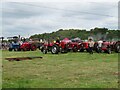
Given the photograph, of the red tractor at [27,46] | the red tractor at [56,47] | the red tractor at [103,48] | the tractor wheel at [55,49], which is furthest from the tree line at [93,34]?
the tractor wheel at [55,49]

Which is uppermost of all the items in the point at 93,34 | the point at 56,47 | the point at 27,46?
the point at 93,34

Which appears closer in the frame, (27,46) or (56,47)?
(56,47)

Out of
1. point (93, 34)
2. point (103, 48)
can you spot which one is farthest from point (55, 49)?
point (93, 34)

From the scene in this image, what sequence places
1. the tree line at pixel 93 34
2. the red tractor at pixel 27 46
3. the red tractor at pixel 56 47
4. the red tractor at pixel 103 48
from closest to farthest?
the red tractor at pixel 56 47 → the red tractor at pixel 103 48 → the red tractor at pixel 27 46 → the tree line at pixel 93 34

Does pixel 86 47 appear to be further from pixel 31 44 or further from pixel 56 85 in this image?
pixel 56 85

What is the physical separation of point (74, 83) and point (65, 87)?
68cm

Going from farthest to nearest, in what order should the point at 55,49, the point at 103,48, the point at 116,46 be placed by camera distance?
the point at 116,46 < the point at 103,48 < the point at 55,49

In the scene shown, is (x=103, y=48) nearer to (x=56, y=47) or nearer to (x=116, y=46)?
(x=116, y=46)

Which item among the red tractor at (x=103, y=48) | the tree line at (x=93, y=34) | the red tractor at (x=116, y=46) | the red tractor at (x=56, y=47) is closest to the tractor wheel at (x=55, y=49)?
the red tractor at (x=56, y=47)

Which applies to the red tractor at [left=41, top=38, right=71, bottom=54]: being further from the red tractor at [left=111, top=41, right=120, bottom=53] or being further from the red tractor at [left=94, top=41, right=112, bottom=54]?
the red tractor at [left=111, top=41, right=120, bottom=53]

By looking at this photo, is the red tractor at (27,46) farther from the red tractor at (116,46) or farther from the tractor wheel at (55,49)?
the red tractor at (116,46)

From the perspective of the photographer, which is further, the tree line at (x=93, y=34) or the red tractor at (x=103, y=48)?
the tree line at (x=93, y=34)

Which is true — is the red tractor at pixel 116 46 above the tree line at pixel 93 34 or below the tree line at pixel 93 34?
below

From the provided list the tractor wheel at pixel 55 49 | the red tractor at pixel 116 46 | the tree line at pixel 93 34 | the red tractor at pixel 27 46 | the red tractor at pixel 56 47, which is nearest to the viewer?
the tractor wheel at pixel 55 49
